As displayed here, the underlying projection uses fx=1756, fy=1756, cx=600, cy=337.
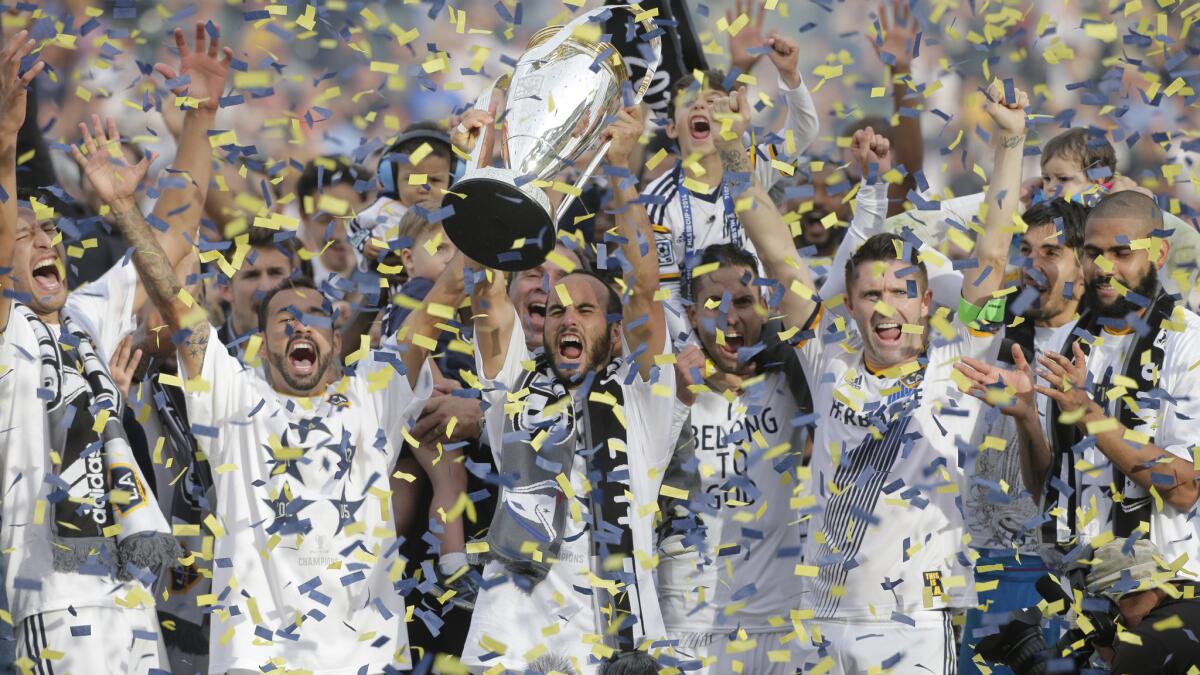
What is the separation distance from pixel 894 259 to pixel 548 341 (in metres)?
1.33

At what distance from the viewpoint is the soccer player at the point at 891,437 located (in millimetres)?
6375

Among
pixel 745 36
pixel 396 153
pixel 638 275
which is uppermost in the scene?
pixel 745 36

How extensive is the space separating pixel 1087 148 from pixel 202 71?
11.7 ft

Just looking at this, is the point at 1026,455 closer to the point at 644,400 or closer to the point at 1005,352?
the point at 1005,352

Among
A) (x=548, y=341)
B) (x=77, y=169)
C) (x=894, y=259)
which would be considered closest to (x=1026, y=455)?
(x=894, y=259)

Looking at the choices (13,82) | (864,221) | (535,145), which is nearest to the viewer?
(535,145)

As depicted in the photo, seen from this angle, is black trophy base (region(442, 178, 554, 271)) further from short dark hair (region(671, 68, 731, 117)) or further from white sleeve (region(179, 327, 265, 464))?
short dark hair (region(671, 68, 731, 117))

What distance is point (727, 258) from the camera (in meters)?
6.96

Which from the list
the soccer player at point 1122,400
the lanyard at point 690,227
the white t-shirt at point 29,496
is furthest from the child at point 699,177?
the white t-shirt at point 29,496

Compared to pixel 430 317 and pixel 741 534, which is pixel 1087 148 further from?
pixel 430 317

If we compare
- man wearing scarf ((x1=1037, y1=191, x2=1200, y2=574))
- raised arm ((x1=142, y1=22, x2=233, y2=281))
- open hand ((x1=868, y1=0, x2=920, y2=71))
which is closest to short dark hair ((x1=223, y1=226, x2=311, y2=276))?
raised arm ((x1=142, y1=22, x2=233, y2=281))

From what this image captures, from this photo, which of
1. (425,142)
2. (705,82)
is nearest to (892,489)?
(705,82)

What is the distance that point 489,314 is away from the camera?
6473 millimetres

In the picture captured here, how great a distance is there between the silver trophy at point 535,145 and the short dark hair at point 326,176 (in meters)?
2.02
